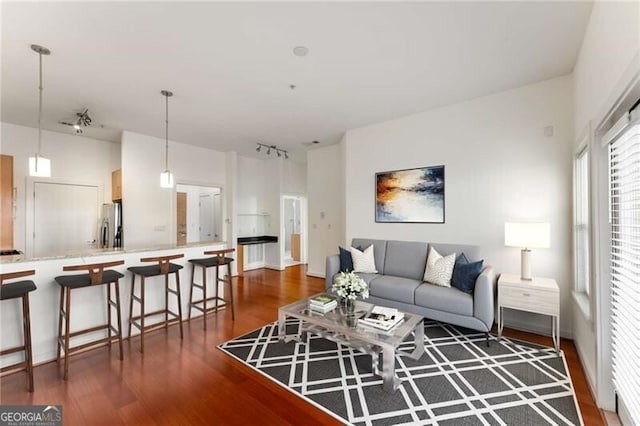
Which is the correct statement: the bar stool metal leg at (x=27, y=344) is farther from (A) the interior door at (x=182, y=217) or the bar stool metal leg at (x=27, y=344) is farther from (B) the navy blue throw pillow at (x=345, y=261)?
(A) the interior door at (x=182, y=217)

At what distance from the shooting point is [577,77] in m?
2.67

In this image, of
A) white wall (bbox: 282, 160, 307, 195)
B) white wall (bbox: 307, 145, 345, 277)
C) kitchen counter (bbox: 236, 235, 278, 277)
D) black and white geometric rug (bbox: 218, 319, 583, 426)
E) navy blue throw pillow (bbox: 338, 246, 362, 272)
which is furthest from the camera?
white wall (bbox: 282, 160, 307, 195)

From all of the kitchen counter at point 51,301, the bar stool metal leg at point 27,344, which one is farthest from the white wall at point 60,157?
the bar stool metal leg at point 27,344

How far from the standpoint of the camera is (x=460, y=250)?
11.4ft

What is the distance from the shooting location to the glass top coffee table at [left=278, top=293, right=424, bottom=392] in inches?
82.1

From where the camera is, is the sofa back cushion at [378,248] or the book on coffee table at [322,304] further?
the sofa back cushion at [378,248]

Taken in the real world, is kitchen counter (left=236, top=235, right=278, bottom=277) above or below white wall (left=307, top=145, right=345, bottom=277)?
below

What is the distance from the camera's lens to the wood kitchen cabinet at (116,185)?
4.73m

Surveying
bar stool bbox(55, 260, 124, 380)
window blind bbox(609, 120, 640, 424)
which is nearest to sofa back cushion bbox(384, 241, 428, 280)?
window blind bbox(609, 120, 640, 424)

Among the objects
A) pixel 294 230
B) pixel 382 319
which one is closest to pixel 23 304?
pixel 382 319

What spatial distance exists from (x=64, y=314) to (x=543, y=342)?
4.89 metres

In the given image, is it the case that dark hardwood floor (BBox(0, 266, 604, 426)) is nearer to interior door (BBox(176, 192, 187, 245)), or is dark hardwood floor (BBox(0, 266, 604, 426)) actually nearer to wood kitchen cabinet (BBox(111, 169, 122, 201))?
wood kitchen cabinet (BBox(111, 169, 122, 201))

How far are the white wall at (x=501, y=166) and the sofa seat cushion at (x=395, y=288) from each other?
2.87ft

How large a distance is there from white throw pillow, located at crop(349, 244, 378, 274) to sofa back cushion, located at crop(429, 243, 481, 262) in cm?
89
